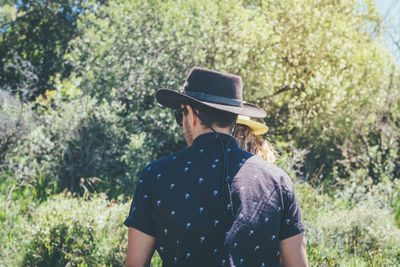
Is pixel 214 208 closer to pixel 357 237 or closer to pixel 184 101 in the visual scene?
pixel 184 101

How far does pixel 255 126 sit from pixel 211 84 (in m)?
0.87

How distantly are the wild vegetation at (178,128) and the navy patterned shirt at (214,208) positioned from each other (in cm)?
246

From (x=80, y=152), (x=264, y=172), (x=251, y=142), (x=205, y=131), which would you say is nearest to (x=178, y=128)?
(x=80, y=152)

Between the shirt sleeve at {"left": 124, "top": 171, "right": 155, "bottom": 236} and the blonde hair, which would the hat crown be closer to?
the shirt sleeve at {"left": 124, "top": 171, "right": 155, "bottom": 236}

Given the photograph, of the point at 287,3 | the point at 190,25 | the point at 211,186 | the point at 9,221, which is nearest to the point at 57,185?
the point at 9,221

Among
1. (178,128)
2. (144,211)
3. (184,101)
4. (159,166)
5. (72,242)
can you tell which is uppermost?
(184,101)

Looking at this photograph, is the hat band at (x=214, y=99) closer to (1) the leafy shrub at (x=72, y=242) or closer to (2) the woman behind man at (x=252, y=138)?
(2) the woman behind man at (x=252, y=138)

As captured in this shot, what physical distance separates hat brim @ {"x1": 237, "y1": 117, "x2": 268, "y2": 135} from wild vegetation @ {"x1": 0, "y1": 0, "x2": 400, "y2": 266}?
1.92 metres

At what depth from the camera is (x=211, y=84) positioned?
2.01m

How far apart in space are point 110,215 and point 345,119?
6.53 m

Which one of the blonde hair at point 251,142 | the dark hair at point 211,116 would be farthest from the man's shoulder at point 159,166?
the blonde hair at point 251,142

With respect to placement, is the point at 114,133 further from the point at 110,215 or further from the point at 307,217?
the point at 307,217

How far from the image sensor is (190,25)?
7.39m

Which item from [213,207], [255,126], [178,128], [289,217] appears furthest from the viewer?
[178,128]
